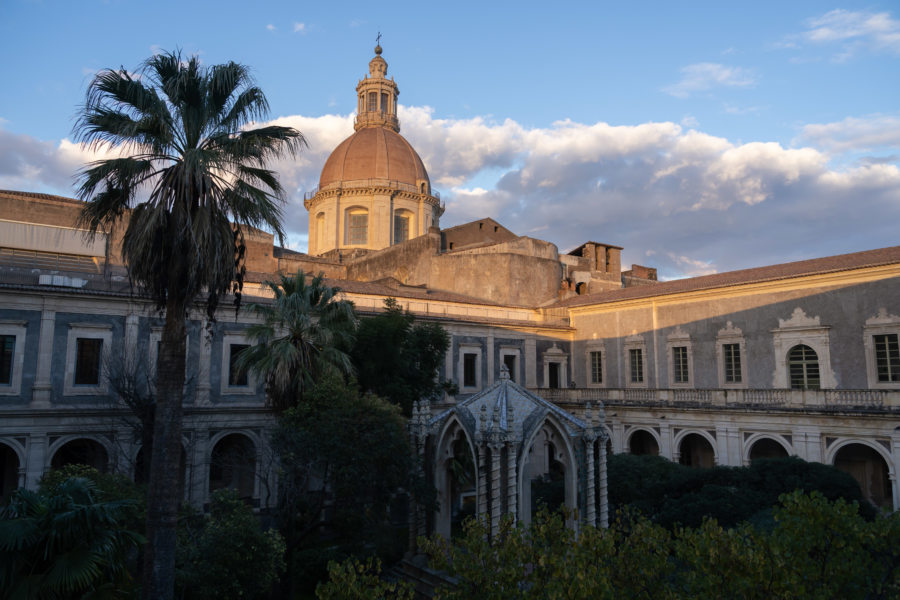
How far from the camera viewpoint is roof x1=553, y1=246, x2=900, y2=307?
24.5m

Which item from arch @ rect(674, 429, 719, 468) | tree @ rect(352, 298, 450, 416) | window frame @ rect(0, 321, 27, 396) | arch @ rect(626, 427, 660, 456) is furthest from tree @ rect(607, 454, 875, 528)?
window frame @ rect(0, 321, 27, 396)

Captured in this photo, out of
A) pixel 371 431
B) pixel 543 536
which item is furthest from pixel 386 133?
pixel 543 536

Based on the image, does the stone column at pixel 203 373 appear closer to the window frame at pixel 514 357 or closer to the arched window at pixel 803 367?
the window frame at pixel 514 357

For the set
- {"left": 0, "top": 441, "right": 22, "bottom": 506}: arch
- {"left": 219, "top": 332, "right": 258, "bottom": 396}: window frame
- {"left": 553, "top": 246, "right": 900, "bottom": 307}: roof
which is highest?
{"left": 553, "top": 246, "right": 900, "bottom": 307}: roof

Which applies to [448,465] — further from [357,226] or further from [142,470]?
[357,226]

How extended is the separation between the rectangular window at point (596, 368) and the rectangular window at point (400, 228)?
58.2 ft

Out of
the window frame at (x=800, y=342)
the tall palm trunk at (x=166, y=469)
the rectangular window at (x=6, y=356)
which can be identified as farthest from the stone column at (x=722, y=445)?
the rectangular window at (x=6, y=356)

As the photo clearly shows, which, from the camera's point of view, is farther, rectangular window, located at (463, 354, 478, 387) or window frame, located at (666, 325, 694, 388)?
rectangular window, located at (463, 354, 478, 387)

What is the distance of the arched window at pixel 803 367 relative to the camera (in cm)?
2519

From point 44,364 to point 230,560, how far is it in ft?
40.5

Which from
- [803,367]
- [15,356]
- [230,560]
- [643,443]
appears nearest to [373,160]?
[643,443]

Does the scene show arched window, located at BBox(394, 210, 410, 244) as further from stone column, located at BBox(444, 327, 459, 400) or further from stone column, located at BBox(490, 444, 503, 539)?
stone column, located at BBox(490, 444, 503, 539)

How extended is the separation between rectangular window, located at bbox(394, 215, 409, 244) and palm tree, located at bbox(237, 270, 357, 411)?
26042mm

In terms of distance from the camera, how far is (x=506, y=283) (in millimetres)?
35938
